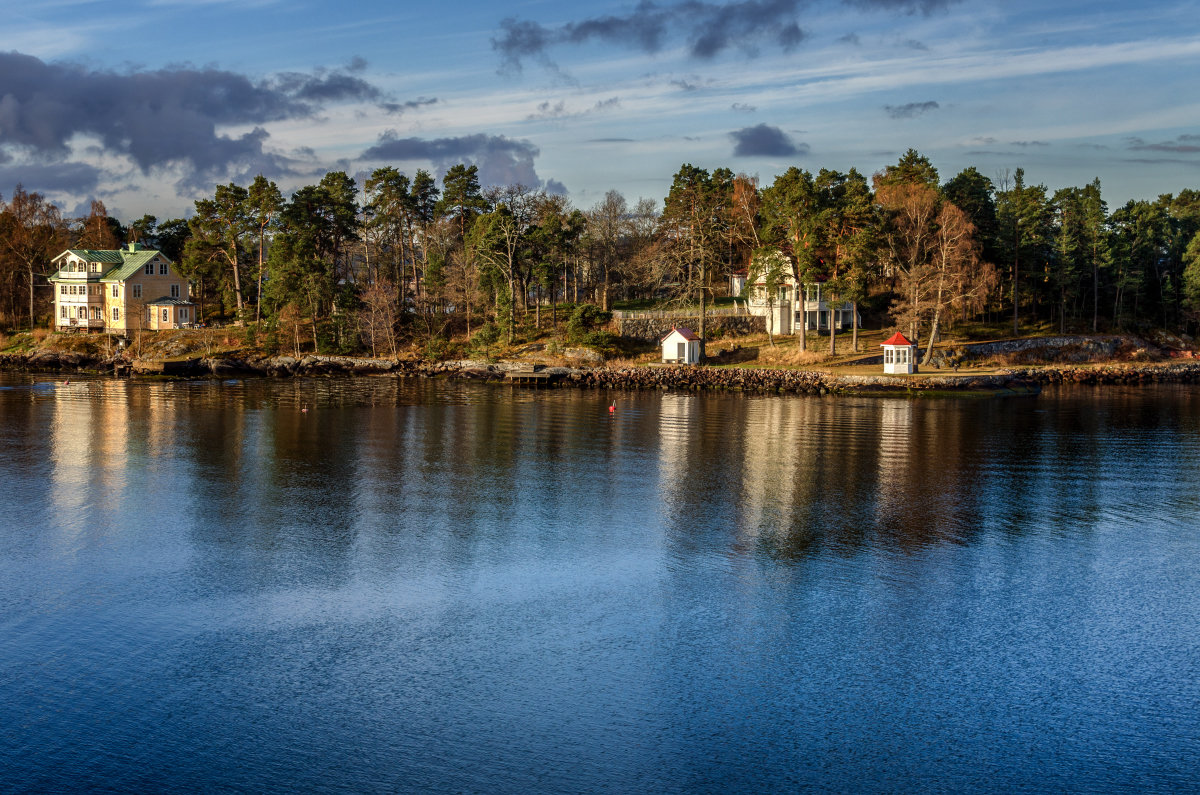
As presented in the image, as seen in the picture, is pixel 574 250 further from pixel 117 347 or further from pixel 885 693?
pixel 885 693

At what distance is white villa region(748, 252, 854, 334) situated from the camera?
8119 cm

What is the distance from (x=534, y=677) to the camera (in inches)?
631

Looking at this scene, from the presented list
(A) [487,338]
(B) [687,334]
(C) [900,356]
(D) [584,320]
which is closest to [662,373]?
(B) [687,334]

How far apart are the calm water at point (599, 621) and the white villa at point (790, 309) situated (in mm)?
44756

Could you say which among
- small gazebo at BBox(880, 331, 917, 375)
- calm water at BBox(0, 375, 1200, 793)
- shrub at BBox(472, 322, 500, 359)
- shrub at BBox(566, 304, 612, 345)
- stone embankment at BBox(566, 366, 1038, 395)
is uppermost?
shrub at BBox(566, 304, 612, 345)

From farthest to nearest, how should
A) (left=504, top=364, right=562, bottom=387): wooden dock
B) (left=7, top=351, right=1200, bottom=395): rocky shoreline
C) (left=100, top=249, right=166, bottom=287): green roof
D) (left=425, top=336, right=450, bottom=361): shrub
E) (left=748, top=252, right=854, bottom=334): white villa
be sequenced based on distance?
1. (left=100, top=249, right=166, bottom=287): green roof
2. (left=425, top=336, right=450, bottom=361): shrub
3. (left=748, top=252, right=854, bottom=334): white villa
4. (left=504, top=364, right=562, bottom=387): wooden dock
5. (left=7, top=351, right=1200, bottom=395): rocky shoreline

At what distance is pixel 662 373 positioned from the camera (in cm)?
7306

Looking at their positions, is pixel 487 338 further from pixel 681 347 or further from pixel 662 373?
pixel 662 373

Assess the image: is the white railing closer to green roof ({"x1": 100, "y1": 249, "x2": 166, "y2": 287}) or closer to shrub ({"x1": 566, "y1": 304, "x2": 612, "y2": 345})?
shrub ({"x1": 566, "y1": 304, "x2": 612, "y2": 345})

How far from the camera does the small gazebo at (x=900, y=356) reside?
6912 centimetres

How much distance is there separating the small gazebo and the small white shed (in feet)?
54.0

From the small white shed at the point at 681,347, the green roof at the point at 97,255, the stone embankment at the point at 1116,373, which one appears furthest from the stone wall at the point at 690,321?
the green roof at the point at 97,255

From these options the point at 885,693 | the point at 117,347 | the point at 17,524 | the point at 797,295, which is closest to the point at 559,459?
the point at 17,524

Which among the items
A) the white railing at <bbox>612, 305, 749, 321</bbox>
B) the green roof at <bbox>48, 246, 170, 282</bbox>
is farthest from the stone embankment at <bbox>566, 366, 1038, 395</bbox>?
the green roof at <bbox>48, 246, 170, 282</bbox>
